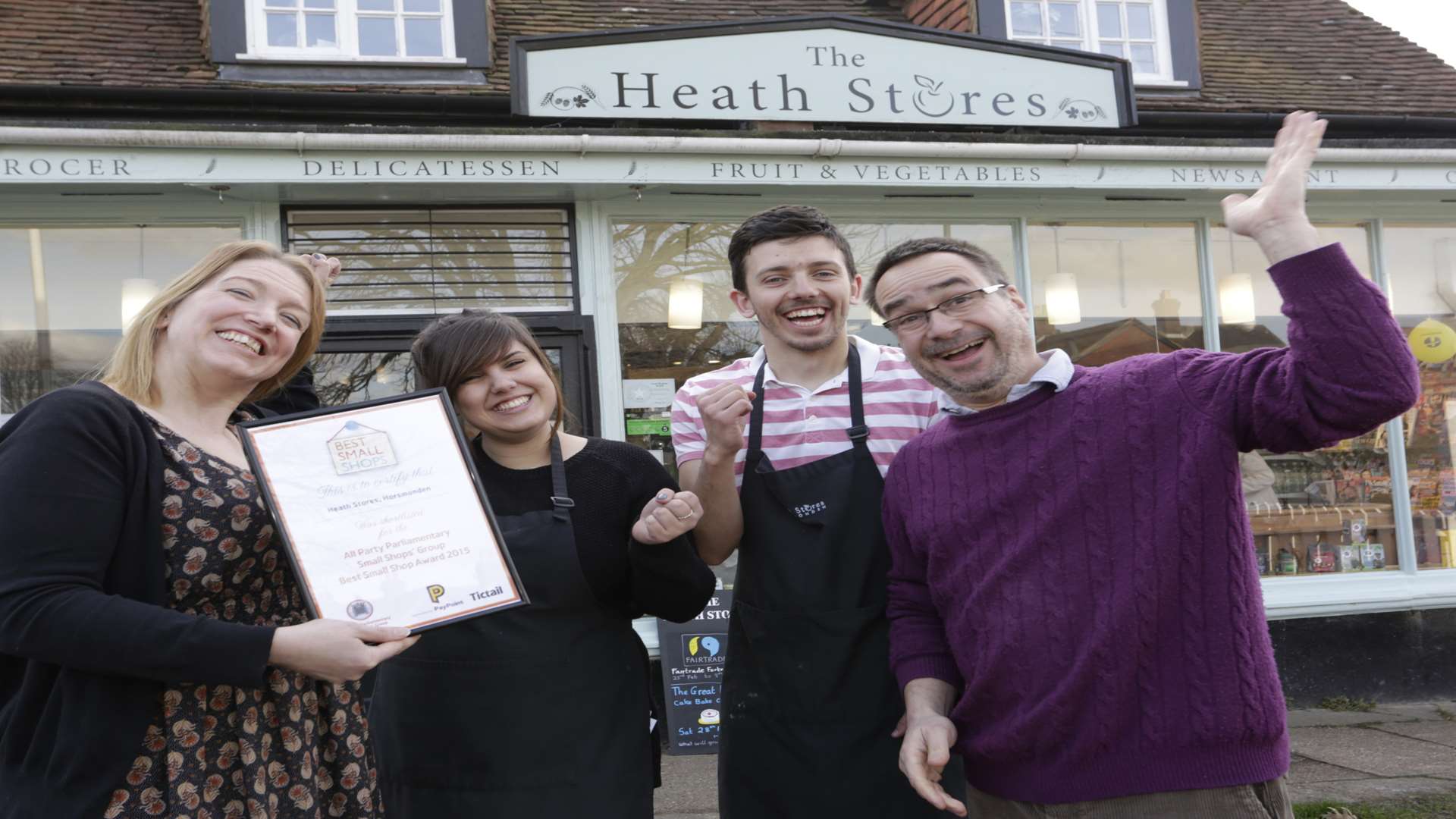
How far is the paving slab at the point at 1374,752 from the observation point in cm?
505

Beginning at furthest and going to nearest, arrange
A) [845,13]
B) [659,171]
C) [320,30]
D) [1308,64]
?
[1308,64] < [845,13] < [320,30] < [659,171]

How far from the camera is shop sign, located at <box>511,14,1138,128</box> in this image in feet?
18.2

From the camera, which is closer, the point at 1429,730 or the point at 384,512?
the point at 384,512

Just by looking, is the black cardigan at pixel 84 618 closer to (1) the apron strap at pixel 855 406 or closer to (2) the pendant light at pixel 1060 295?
(1) the apron strap at pixel 855 406

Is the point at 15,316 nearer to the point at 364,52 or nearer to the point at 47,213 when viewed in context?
the point at 47,213

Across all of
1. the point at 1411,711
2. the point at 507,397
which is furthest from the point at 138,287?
the point at 1411,711

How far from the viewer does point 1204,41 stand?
26.0 ft

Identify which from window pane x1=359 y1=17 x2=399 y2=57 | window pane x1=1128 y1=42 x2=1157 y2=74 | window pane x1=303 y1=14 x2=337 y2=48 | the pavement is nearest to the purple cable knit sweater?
the pavement

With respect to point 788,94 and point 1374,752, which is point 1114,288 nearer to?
point 788,94

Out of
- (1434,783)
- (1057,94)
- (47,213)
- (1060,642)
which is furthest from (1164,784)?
(47,213)

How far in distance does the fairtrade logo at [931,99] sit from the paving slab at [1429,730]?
14.4 ft

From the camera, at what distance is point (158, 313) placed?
1.95 metres

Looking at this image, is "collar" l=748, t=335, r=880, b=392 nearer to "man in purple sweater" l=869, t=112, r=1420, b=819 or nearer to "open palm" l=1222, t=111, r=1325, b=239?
"man in purple sweater" l=869, t=112, r=1420, b=819

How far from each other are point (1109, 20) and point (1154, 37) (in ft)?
1.14
